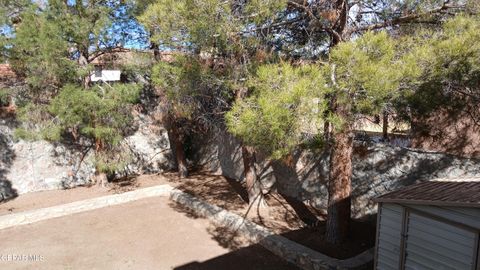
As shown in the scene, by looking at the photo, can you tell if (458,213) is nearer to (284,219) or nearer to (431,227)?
(431,227)

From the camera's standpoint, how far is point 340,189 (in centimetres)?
596

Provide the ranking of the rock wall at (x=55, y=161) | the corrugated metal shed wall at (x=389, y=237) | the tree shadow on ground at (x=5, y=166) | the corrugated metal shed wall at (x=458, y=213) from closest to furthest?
1. the corrugated metal shed wall at (x=458, y=213)
2. the corrugated metal shed wall at (x=389, y=237)
3. the tree shadow on ground at (x=5, y=166)
4. the rock wall at (x=55, y=161)

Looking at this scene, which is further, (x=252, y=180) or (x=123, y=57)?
(x=123, y=57)

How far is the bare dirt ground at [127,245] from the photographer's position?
5828mm

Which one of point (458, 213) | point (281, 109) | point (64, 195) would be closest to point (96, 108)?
point (64, 195)

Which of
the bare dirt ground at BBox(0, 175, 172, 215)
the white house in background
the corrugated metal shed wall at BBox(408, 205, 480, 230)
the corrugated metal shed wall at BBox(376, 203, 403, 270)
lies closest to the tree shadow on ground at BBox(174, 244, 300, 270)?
the corrugated metal shed wall at BBox(376, 203, 403, 270)

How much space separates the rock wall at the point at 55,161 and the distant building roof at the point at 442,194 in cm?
833

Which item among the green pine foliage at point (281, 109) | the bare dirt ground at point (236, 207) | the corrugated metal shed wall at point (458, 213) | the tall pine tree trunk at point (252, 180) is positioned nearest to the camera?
the corrugated metal shed wall at point (458, 213)

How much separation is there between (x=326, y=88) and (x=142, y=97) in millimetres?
8745

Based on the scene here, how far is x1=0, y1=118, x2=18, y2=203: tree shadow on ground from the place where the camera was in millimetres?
8945

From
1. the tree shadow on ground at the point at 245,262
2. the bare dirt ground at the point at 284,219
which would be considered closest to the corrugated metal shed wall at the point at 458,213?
the bare dirt ground at the point at 284,219

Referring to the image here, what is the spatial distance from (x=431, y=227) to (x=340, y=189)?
2120 millimetres

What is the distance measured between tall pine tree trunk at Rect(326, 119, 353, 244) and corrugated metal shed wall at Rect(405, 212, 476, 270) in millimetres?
1801

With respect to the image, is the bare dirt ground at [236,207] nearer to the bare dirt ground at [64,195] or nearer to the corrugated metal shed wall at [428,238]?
the bare dirt ground at [64,195]
